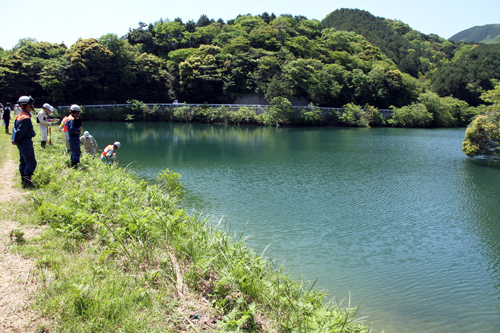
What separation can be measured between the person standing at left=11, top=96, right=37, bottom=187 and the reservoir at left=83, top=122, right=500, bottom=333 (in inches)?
171

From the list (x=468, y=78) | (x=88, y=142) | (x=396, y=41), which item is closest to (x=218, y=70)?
(x=88, y=142)

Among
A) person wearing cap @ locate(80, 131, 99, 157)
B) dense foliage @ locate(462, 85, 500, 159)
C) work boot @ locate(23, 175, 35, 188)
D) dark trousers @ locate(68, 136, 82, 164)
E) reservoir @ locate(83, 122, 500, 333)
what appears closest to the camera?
reservoir @ locate(83, 122, 500, 333)

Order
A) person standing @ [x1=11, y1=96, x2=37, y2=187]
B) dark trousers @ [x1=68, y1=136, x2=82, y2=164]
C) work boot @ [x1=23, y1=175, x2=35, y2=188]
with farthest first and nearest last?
dark trousers @ [x1=68, y1=136, x2=82, y2=164]
work boot @ [x1=23, y1=175, x2=35, y2=188]
person standing @ [x1=11, y1=96, x2=37, y2=187]

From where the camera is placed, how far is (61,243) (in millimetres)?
4074

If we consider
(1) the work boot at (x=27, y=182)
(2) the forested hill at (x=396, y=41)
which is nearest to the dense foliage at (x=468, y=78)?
(2) the forested hill at (x=396, y=41)

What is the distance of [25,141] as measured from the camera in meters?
6.14

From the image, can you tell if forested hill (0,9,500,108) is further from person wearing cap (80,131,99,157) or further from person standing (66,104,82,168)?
person standing (66,104,82,168)

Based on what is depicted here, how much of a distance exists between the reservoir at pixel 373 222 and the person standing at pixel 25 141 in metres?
4.34

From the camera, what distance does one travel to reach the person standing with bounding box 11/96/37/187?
6.02 meters

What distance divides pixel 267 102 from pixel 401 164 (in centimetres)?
2819

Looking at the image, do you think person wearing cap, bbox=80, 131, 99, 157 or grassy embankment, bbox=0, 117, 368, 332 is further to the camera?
person wearing cap, bbox=80, 131, 99, 157

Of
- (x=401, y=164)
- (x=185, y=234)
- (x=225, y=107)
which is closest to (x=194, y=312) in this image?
(x=185, y=234)

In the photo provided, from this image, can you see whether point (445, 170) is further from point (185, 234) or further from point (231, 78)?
point (231, 78)

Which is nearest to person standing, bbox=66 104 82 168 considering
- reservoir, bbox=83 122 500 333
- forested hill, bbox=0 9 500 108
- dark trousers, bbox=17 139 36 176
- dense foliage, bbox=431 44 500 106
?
dark trousers, bbox=17 139 36 176
